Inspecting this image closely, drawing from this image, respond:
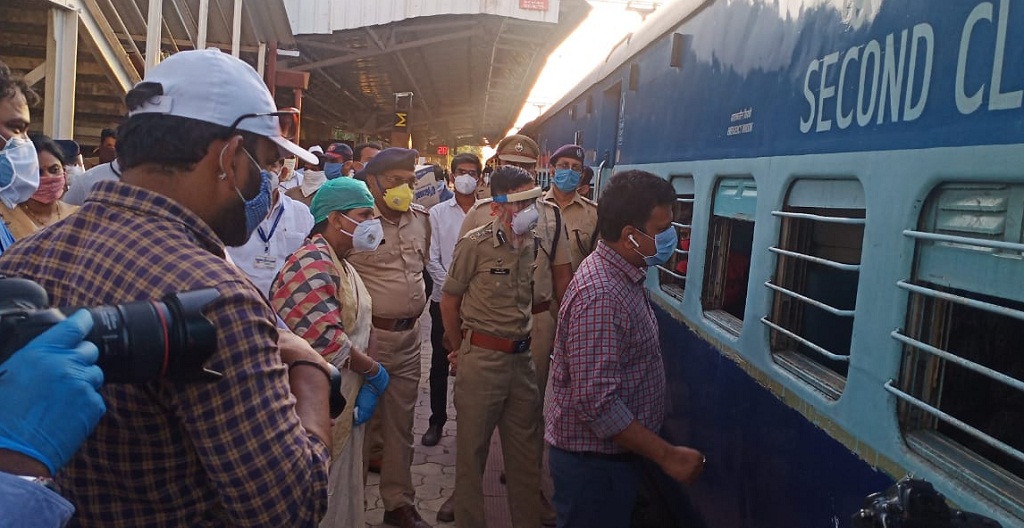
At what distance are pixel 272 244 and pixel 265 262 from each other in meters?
0.12

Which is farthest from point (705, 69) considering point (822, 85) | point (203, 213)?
point (203, 213)

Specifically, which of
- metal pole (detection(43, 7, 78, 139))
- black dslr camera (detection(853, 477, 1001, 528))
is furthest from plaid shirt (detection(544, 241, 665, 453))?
metal pole (detection(43, 7, 78, 139))

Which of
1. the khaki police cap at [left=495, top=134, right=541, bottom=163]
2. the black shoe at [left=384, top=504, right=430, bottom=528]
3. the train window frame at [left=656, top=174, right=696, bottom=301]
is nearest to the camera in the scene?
the train window frame at [left=656, top=174, right=696, bottom=301]

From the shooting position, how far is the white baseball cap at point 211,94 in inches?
51.0

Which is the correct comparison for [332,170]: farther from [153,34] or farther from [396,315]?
[396,315]

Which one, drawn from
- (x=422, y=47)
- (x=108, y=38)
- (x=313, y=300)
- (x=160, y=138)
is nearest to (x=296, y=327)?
(x=313, y=300)

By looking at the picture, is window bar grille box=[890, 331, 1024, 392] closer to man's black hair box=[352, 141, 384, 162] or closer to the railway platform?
the railway platform

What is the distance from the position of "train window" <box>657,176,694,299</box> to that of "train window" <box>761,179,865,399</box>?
1.03 meters

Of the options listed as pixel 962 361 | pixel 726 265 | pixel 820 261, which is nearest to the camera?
pixel 962 361

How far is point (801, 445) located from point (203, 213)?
1745mm

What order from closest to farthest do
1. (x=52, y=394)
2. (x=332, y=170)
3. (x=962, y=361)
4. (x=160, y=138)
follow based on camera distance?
(x=52, y=394)
(x=160, y=138)
(x=962, y=361)
(x=332, y=170)

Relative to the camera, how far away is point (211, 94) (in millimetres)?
1308

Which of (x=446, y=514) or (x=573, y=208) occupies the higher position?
(x=573, y=208)

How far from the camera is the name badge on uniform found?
3793mm
